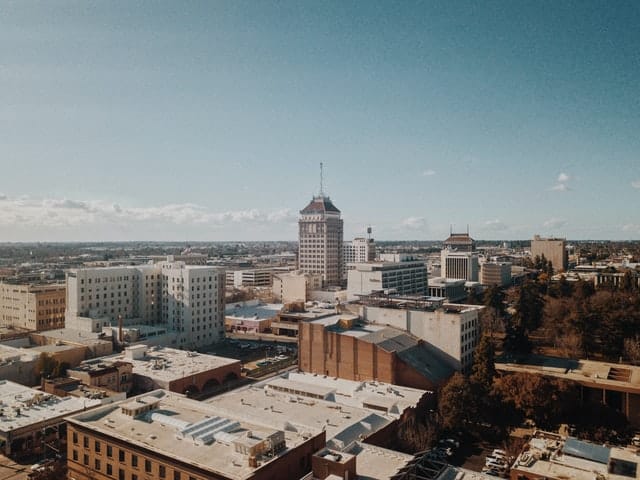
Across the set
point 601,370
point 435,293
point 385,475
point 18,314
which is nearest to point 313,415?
point 385,475

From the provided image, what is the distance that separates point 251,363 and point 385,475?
45774 millimetres

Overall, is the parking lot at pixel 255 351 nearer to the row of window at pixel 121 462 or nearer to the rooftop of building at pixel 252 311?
the rooftop of building at pixel 252 311

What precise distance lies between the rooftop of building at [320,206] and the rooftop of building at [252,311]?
42094mm

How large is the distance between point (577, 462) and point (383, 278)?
80590 millimetres

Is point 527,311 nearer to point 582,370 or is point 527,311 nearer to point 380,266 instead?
point 582,370

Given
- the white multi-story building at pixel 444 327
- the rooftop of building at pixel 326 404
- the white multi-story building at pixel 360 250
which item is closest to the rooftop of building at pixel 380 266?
the white multi-story building at pixel 444 327

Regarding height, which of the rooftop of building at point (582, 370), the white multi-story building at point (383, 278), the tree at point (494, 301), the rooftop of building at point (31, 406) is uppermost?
the white multi-story building at point (383, 278)

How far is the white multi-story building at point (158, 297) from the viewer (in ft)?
272

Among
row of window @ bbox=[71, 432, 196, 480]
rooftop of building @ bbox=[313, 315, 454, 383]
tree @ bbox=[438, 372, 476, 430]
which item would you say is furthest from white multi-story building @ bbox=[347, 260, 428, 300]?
row of window @ bbox=[71, 432, 196, 480]

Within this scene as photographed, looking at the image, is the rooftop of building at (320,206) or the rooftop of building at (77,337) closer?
the rooftop of building at (77,337)

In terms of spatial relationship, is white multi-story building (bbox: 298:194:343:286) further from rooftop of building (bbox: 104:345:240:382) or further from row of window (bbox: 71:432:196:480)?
row of window (bbox: 71:432:196:480)

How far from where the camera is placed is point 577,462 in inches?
1330

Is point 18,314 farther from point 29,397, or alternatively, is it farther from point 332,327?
point 332,327

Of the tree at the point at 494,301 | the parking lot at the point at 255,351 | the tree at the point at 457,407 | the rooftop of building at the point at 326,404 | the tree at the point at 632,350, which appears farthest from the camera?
the tree at the point at 494,301
